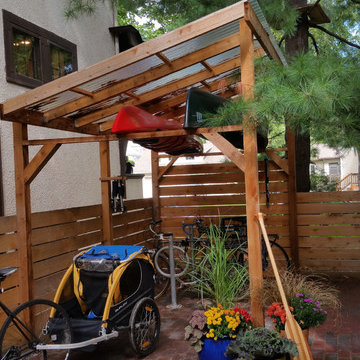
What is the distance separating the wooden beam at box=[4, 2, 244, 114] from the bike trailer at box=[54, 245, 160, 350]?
174 cm

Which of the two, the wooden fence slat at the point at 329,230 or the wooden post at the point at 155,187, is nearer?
the wooden fence slat at the point at 329,230

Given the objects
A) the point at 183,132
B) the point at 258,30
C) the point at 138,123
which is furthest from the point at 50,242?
the point at 258,30

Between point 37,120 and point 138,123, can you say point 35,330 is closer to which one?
point 37,120

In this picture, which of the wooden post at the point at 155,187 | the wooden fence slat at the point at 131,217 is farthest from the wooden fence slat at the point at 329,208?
the wooden fence slat at the point at 131,217

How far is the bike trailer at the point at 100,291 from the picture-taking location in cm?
430

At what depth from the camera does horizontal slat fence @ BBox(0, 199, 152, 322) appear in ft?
16.3

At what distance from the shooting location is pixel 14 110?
4.68m

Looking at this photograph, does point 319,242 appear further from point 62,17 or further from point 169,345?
point 62,17

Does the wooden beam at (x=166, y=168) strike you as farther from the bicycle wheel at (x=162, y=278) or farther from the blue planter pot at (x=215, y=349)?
the blue planter pot at (x=215, y=349)

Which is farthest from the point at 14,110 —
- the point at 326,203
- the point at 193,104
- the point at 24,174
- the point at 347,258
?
the point at 347,258

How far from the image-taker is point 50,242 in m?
5.61

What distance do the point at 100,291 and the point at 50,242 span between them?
1.29m

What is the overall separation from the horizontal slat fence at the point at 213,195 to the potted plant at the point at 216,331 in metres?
4.17

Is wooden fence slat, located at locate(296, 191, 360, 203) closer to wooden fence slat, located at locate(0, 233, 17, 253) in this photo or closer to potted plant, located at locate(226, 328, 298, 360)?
potted plant, located at locate(226, 328, 298, 360)
